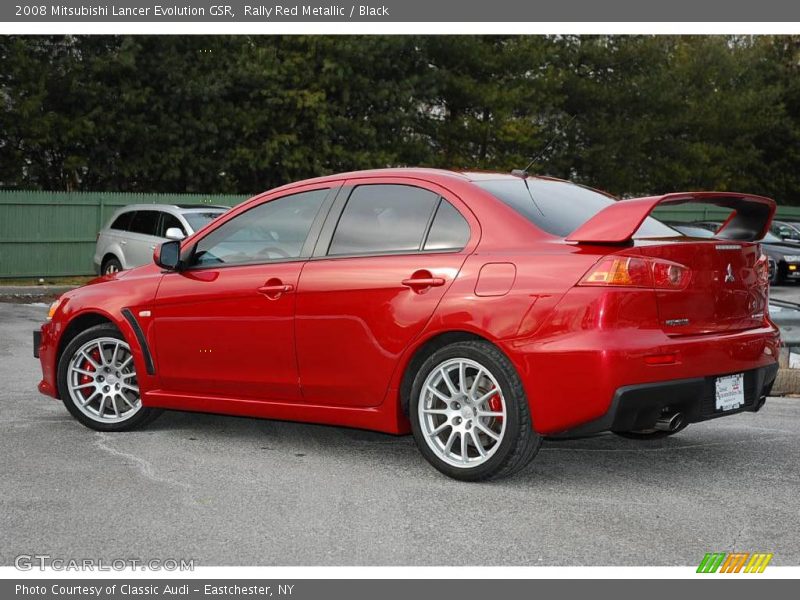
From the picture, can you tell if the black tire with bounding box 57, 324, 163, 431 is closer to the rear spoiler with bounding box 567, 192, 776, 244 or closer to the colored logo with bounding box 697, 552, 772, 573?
the rear spoiler with bounding box 567, 192, 776, 244

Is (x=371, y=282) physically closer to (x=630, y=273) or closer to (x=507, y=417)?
(x=507, y=417)

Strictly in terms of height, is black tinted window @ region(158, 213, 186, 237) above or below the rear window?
below

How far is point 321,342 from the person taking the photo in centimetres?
636

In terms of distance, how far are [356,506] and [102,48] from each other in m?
30.3

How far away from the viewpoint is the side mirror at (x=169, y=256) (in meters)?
7.11

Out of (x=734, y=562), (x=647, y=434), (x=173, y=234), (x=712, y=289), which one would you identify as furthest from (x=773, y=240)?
(x=734, y=562)

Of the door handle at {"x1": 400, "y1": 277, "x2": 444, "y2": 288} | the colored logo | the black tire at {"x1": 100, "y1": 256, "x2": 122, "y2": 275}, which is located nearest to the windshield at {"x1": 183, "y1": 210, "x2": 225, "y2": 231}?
the black tire at {"x1": 100, "y1": 256, "x2": 122, "y2": 275}

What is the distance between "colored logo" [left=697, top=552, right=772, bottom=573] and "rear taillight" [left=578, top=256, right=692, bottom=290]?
142 centimetres


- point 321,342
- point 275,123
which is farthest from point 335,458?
point 275,123

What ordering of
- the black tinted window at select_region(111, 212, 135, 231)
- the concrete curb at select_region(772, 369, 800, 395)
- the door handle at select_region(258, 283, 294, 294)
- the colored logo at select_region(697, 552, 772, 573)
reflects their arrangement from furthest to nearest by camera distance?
the black tinted window at select_region(111, 212, 135, 231) < the concrete curb at select_region(772, 369, 800, 395) < the door handle at select_region(258, 283, 294, 294) < the colored logo at select_region(697, 552, 772, 573)

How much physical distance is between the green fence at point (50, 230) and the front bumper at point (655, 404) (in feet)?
70.1

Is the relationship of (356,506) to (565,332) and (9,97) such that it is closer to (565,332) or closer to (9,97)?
(565,332)

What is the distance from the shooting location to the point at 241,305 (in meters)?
6.71

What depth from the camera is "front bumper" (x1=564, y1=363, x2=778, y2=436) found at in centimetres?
542
